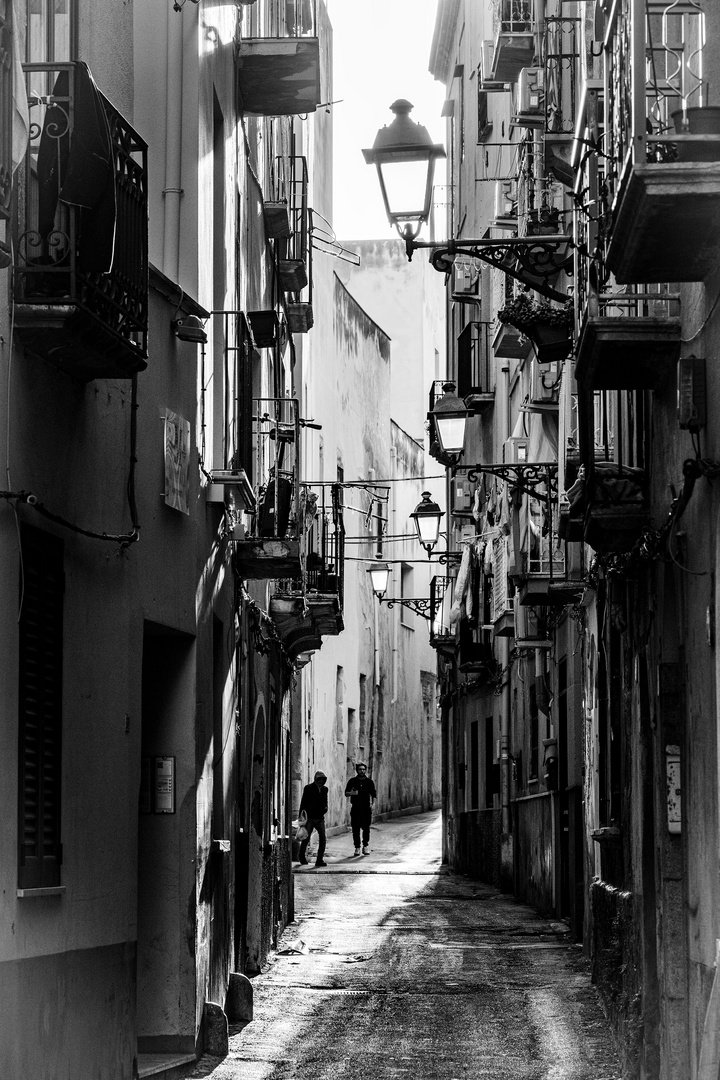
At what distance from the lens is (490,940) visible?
17828 millimetres

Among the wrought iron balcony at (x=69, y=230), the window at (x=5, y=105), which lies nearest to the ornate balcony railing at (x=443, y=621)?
the wrought iron balcony at (x=69, y=230)

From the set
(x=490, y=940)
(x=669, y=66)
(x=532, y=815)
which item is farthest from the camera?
(x=532, y=815)

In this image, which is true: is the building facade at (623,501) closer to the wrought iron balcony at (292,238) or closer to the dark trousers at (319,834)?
the wrought iron balcony at (292,238)

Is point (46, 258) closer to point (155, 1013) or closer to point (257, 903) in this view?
point (155, 1013)

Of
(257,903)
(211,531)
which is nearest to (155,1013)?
(211,531)

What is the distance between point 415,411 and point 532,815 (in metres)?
32.1

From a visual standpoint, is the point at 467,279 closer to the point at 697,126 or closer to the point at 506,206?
the point at 506,206

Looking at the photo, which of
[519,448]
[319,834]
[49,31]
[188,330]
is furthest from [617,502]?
[319,834]

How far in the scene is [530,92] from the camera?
17.4 metres

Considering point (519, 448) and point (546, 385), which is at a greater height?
point (546, 385)

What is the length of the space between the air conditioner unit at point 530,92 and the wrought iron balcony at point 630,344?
7.12m

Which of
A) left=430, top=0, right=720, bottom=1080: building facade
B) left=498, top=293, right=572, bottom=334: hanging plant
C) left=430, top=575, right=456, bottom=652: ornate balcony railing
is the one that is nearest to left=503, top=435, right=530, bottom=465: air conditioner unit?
left=430, top=0, right=720, bottom=1080: building facade

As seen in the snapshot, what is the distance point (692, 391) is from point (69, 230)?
9.79ft

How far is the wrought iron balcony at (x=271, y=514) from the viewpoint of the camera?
45.4 feet
